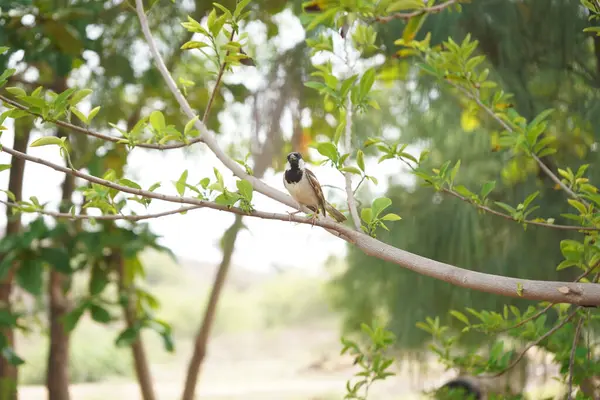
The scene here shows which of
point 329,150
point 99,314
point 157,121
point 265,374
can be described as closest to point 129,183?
point 157,121

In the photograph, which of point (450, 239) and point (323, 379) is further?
point (323, 379)

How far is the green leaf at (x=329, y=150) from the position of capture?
2.41 feet

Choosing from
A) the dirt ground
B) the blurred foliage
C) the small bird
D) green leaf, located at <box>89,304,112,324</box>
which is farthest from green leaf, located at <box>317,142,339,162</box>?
the dirt ground

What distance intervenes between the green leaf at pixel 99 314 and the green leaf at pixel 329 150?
91 cm

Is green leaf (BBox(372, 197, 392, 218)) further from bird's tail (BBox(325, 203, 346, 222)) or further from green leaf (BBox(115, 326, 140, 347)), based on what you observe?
green leaf (BBox(115, 326, 140, 347))

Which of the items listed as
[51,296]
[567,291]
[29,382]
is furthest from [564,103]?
[29,382]

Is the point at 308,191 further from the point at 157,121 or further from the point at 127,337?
the point at 127,337

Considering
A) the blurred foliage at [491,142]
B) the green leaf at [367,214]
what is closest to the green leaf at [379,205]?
the green leaf at [367,214]

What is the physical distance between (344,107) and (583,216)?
0.33 metres

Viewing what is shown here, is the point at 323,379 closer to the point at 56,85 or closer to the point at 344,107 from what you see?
the point at 56,85

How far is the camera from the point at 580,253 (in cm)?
83

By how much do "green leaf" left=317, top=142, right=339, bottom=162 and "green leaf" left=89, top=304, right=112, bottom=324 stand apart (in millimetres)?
915

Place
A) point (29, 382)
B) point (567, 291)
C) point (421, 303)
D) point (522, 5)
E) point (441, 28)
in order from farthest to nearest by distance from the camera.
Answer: point (29, 382), point (421, 303), point (522, 5), point (441, 28), point (567, 291)

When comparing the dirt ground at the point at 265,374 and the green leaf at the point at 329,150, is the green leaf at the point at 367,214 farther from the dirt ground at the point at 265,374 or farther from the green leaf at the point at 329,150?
the dirt ground at the point at 265,374
